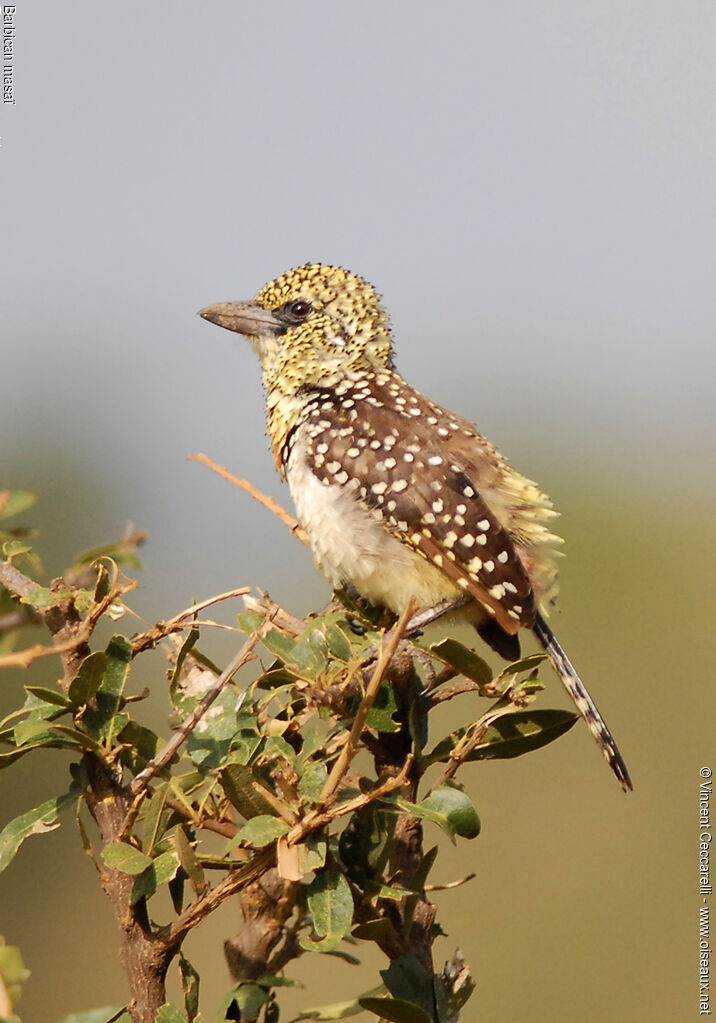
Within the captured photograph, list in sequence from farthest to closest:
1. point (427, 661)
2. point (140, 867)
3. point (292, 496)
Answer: point (292, 496) → point (427, 661) → point (140, 867)

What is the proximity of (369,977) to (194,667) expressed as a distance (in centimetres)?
311

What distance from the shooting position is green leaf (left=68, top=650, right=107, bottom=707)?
152cm

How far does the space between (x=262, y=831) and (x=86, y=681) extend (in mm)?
290

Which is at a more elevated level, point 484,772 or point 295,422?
point 295,422

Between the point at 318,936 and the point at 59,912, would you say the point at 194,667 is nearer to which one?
the point at 318,936

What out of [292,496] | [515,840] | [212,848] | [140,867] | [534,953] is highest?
[140,867]

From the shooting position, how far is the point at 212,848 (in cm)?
258

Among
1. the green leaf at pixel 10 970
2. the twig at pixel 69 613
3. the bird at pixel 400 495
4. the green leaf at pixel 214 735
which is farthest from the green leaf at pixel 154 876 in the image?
the bird at pixel 400 495

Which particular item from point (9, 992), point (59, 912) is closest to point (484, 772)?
point (59, 912)

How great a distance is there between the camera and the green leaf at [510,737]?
182cm

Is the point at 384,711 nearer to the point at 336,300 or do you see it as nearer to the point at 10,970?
the point at 10,970

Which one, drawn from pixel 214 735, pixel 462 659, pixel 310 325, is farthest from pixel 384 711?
pixel 310 325

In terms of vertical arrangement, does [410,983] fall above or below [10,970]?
below

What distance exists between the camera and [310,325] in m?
3.84
